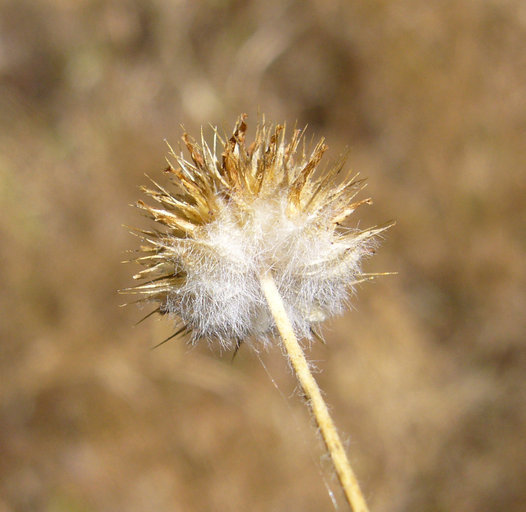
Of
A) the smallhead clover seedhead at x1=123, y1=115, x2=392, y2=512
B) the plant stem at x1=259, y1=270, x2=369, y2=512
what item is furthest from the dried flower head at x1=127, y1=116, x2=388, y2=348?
the plant stem at x1=259, y1=270, x2=369, y2=512

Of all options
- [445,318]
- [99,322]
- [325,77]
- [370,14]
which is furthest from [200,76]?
[445,318]

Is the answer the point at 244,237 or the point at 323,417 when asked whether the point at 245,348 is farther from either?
the point at 323,417

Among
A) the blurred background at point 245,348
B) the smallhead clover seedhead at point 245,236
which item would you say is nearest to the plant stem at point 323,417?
the smallhead clover seedhead at point 245,236

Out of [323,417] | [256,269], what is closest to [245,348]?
[256,269]

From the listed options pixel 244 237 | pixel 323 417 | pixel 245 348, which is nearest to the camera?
pixel 323 417

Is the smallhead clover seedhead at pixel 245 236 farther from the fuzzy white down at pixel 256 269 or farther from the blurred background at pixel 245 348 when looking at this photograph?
the blurred background at pixel 245 348
